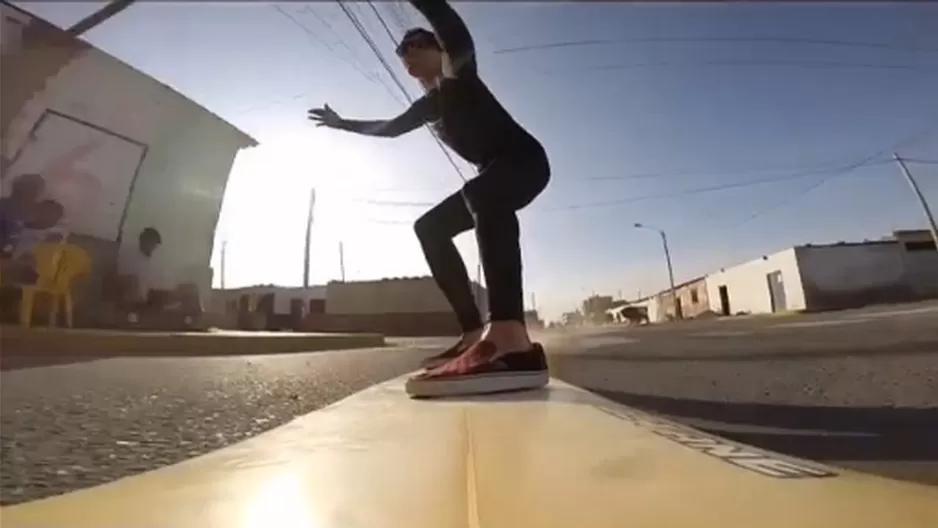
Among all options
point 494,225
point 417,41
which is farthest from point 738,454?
point 417,41

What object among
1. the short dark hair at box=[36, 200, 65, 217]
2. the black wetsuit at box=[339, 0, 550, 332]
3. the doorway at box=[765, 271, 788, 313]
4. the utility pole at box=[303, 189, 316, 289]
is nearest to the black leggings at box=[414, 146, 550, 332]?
the black wetsuit at box=[339, 0, 550, 332]

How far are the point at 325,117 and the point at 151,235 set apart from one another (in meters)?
0.20

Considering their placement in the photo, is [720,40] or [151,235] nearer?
[720,40]

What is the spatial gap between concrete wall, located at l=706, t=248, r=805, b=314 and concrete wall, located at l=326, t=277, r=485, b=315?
0.23 meters

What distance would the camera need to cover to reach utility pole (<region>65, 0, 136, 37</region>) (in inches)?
15.6

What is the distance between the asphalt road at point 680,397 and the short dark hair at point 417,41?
0.29 m

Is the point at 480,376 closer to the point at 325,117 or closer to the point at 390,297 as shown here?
the point at 390,297

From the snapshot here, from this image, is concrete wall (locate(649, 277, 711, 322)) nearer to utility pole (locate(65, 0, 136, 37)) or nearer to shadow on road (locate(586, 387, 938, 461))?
shadow on road (locate(586, 387, 938, 461))

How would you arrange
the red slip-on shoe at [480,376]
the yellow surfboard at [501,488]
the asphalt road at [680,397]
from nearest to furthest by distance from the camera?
the yellow surfboard at [501,488] < the asphalt road at [680,397] < the red slip-on shoe at [480,376]

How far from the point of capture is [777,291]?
1.18ft

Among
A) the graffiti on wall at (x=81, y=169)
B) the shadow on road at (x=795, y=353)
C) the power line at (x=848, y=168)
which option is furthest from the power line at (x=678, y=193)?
the graffiti on wall at (x=81, y=169)

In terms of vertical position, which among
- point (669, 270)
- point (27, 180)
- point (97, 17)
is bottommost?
point (669, 270)

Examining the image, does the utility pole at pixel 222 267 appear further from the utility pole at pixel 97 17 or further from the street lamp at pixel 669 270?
the street lamp at pixel 669 270

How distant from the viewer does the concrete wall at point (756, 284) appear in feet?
1.16
